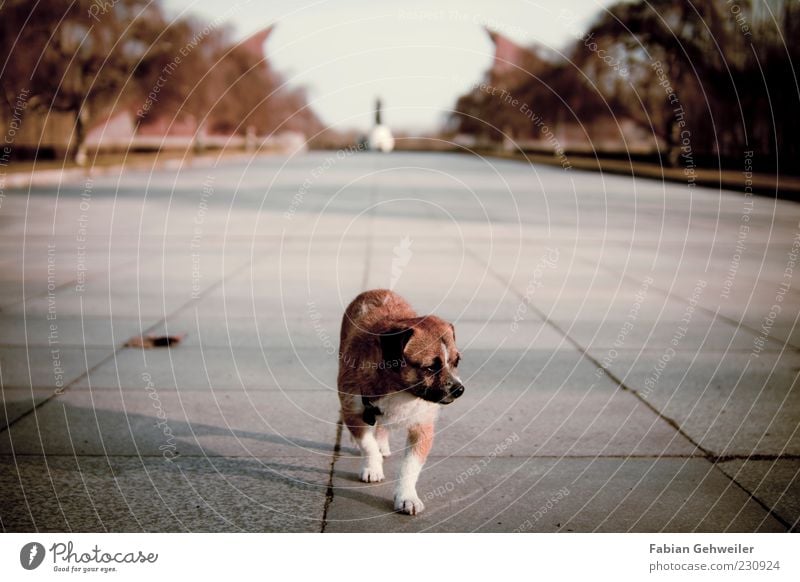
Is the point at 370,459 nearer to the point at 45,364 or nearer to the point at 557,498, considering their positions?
the point at 557,498

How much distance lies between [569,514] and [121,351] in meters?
4.30

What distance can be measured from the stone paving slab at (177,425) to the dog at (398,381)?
0.71m

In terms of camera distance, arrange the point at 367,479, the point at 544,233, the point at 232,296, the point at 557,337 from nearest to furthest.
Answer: the point at 367,479
the point at 557,337
the point at 232,296
the point at 544,233

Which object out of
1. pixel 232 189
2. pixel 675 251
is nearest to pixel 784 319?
pixel 675 251

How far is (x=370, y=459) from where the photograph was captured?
429cm

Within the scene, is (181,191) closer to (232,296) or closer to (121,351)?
(232,296)

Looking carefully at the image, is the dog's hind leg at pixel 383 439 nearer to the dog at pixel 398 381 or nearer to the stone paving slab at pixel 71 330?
the dog at pixel 398 381

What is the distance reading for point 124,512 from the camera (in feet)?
12.6

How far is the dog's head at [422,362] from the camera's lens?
3.71m

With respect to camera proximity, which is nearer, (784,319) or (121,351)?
(121,351)

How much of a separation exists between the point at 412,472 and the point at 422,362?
61 centimetres
